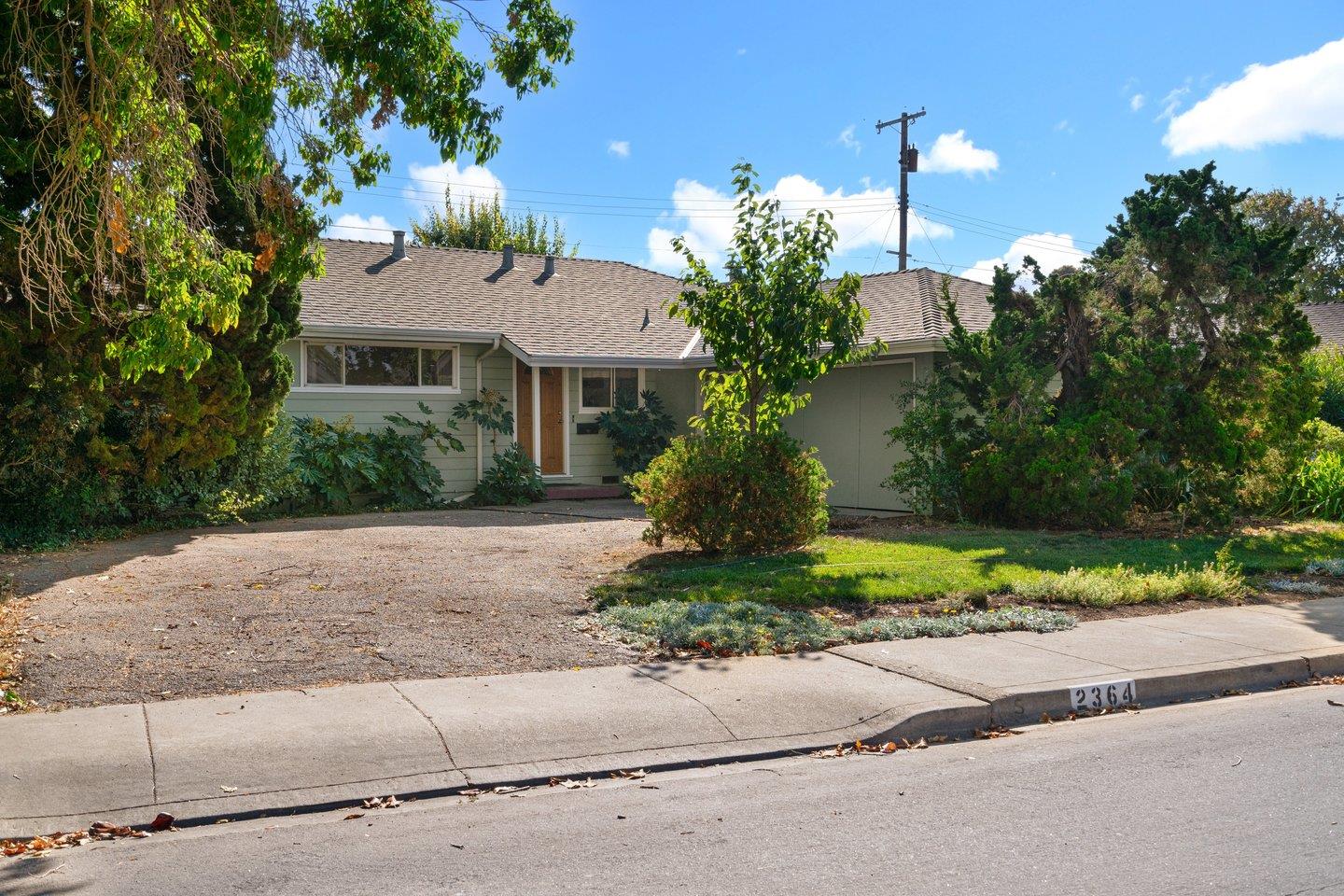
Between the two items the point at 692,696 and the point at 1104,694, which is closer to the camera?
the point at 692,696

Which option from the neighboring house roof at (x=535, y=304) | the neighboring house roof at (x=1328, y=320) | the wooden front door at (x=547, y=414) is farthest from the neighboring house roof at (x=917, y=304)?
the neighboring house roof at (x=1328, y=320)

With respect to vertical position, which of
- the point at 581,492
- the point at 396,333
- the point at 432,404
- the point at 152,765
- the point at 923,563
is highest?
the point at 396,333

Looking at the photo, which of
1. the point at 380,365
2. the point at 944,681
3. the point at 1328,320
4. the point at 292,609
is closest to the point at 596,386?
the point at 380,365

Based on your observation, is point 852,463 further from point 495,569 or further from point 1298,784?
point 1298,784

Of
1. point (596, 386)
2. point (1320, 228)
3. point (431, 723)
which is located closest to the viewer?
point (431, 723)

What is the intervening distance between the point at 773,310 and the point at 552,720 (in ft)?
22.2

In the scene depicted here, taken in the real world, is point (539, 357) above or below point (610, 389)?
above

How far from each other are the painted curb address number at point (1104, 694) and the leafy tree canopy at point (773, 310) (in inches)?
219

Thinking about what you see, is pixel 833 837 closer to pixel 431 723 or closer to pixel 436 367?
pixel 431 723

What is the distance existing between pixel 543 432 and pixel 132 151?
12930 mm

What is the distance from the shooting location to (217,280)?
8922 millimetres

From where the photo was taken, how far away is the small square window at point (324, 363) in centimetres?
1897

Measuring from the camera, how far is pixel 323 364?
1914 centimetres

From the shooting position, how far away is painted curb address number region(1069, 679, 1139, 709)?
7.64m
